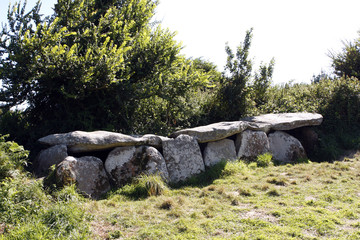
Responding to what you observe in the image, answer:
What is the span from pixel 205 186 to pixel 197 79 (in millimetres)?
3651

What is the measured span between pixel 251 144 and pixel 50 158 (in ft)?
19.6

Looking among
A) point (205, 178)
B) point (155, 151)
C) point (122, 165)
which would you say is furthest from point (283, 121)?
point (122, 165)

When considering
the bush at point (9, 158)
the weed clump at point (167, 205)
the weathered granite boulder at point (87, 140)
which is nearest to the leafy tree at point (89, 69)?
the weathered granite boulder at point (87, 140)

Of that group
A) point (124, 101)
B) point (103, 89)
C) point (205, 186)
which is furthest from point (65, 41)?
point (205, 186)

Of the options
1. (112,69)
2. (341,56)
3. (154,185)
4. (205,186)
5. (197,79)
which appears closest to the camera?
(154,185)

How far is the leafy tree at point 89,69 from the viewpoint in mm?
7621

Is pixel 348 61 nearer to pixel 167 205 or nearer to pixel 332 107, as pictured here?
pixel 332 107

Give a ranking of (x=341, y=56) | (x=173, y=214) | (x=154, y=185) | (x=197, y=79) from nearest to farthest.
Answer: (x=173, y=214), (x=154, y=185), (x=197, y=79), (x=341, y=56)

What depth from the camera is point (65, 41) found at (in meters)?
8.76

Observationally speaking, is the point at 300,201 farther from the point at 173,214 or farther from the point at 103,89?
the point at 103,89

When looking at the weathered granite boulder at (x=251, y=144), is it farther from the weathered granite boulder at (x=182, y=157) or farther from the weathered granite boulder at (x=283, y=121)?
the weathered granite boulder at (x=182, y=157)

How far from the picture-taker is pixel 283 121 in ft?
35.9

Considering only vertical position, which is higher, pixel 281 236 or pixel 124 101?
pixel 124 101

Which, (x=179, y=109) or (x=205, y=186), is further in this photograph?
(x=179, y=109)
